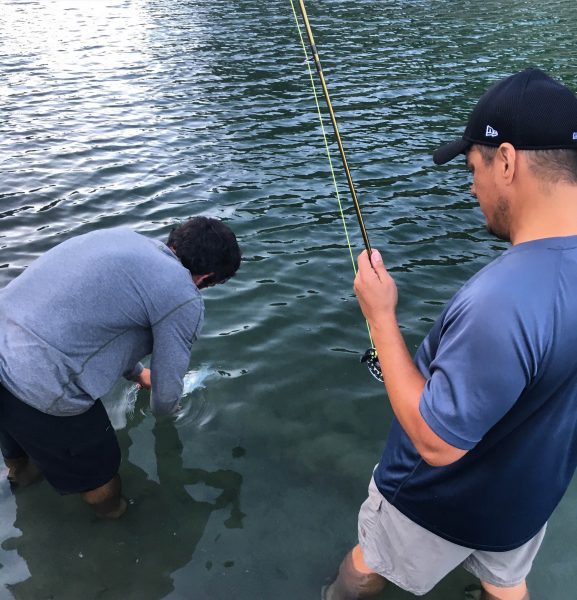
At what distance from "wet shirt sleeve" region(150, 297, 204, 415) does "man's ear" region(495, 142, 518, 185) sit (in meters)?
2.01

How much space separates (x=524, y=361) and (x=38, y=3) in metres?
35.2

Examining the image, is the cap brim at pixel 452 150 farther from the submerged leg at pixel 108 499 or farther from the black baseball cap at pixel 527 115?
the submerged leg at pixel 108 499

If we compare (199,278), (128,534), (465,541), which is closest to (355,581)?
(465,541)

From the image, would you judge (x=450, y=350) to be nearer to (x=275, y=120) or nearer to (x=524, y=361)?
(x=524, y=361)

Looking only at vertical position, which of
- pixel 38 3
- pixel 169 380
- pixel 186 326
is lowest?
pixel 169 380

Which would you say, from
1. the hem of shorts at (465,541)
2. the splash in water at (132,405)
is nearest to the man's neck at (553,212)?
the hem of shorts at (465,541)

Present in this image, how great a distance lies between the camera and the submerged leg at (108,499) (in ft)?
14.0

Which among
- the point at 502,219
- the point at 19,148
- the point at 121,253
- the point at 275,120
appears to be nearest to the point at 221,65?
the point at 275,120

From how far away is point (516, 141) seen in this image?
2.15 meters

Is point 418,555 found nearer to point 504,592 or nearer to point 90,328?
point 504,592

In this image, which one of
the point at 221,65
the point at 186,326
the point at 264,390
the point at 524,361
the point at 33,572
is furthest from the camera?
the point at 221,65

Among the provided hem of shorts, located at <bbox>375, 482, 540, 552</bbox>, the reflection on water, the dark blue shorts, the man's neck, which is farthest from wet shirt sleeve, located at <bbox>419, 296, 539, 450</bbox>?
the reflection on water

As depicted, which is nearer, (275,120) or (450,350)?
(450,350)

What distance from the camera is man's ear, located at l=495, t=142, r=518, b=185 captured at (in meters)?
2.16
